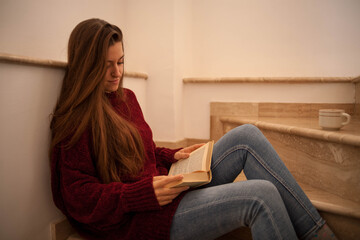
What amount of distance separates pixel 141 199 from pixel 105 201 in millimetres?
96

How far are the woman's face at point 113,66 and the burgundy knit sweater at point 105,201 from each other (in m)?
0.21

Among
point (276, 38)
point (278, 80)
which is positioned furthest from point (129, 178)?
point (276, 38)

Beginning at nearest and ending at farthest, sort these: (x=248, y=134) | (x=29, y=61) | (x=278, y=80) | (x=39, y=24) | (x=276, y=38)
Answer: (x=29, y=61)
(x=248, y=134)
(x=39, y=24)
(x=278, y=80)
(x=276, y=38)

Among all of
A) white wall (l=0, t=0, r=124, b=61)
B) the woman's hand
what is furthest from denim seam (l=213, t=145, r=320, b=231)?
white wall (l=0, t=0, r=124, b=61)

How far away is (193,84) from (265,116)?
0.56 metres

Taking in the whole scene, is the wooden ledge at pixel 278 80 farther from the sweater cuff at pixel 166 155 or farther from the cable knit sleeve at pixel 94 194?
the cable knit sleeve at pixel 94 194

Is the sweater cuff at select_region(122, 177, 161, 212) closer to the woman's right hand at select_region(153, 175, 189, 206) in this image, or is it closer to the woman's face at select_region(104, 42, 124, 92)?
the woman's right hand at select_region(153, 175, 189, 206)

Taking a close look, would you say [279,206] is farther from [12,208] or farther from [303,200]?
[12,208]

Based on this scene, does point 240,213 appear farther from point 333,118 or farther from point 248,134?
point 333,118

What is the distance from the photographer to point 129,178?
0.88m

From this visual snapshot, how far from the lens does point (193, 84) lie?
2027mm

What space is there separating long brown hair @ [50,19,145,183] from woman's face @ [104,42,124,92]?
0.02 metres

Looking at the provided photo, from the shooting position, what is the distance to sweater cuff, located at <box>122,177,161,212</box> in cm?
73

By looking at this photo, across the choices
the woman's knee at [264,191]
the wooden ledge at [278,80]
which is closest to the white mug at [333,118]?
the woman's knee at [264,191]
